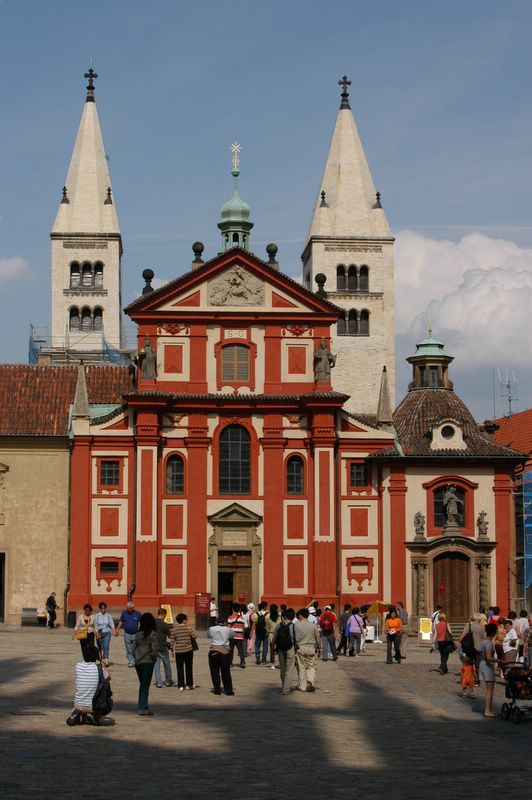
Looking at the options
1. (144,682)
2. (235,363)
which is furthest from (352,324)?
(144,682)

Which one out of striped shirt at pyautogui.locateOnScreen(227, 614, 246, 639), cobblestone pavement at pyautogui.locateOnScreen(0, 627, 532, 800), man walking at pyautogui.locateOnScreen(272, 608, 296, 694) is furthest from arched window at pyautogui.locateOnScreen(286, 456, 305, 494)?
man walking at pyautogui.locateOnScreen(272, 608, 296, 694)

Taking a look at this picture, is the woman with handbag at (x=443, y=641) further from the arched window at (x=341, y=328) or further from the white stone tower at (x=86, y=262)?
the white stone tower at (x=86, y=262)

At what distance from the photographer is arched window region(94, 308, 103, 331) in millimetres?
86250

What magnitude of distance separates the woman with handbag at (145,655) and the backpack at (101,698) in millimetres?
1842

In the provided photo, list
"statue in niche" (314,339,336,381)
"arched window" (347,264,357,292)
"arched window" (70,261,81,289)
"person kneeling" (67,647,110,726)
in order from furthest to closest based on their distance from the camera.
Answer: "arched window" (70,261,81,289), "arched window" (347,264,357,292), "statue in niche" (314,339,336,381), "person kneeling" (67,647,110,726)

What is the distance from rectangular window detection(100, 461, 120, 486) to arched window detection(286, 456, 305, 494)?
22.0 feet

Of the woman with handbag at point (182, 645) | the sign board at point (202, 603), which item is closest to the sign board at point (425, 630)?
the sign board at point (202, 603)

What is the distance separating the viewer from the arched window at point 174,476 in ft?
186

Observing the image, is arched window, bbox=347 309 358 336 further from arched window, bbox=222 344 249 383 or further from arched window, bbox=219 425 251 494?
arched window, bbox=219 425 251 494

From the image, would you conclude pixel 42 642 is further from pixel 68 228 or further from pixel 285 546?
pixel 68 228

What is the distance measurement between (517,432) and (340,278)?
49.2ft

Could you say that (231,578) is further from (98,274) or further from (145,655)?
(98,274)

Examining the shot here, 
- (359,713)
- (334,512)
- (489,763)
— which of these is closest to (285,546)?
(334,512)

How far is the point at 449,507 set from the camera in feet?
187
